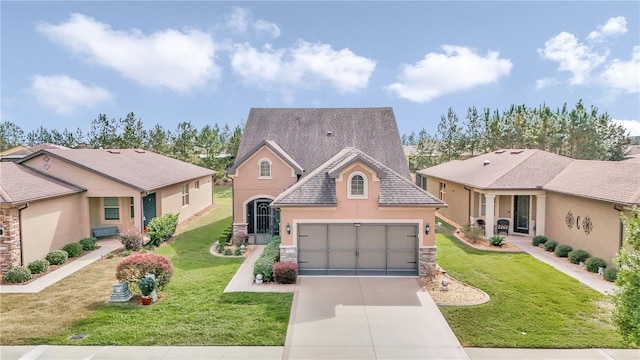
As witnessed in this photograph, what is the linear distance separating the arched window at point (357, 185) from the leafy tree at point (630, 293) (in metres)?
8.03

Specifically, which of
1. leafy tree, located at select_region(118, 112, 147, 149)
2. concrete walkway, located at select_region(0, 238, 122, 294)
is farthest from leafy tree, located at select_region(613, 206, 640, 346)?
leafy tree, located at select_region(118, 112, 147, 149)

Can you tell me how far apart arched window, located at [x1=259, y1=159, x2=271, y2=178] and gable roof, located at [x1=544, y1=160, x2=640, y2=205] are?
48.3 ft

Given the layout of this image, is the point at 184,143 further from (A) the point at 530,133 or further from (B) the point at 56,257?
(A) the point at 530,133

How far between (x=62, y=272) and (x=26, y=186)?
4398 mm

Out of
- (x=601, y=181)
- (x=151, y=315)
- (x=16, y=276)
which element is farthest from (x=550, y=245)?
(x=16, y=276)

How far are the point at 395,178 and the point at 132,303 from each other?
1046cm

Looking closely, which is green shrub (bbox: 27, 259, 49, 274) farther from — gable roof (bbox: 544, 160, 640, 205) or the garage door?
gable roof (bbox: 544, 160, 640, 205)

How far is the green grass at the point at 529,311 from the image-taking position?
8.88 m

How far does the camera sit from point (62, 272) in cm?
1436

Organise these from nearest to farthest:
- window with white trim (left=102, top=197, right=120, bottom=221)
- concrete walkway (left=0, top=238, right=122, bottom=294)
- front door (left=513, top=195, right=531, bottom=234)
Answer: concrete walkway (left=0, top=238, right=122, bottom=294)
window with white trim (left=102, top=197, right=120, bottom=221)
front door (left=513, top=195, right=531, bottom=234)

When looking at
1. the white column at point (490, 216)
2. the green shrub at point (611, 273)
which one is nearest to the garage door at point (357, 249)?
the green shrub at point (611, 273)

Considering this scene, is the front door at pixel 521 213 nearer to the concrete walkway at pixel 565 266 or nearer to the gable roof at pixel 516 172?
the concrete walkway at pixel 565 266

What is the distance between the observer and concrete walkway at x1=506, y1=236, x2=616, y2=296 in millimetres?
12703

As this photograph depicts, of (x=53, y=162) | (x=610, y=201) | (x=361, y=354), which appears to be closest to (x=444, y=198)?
(x=610, y=201)
